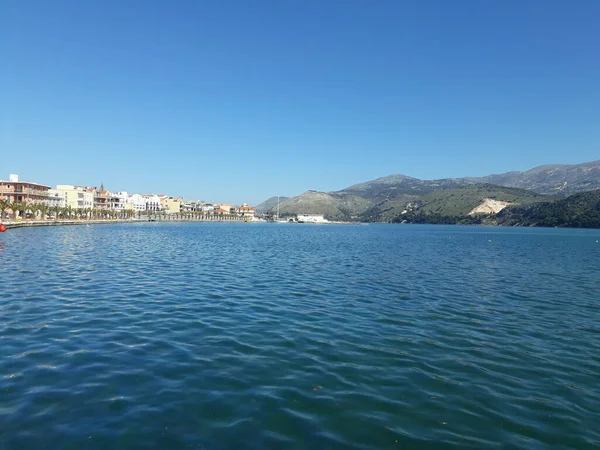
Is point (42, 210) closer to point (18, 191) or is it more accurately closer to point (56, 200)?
point (18, 191)

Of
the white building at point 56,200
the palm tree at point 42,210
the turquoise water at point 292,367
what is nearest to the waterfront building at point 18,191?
the palm tree at point 42,210

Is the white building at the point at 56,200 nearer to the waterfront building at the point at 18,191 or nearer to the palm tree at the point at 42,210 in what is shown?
the waterfront building at the point at 18,191

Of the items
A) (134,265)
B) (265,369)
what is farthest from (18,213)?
(265,369)

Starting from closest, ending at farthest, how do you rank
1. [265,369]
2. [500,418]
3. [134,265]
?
[500,418], [265,369], [134,265]

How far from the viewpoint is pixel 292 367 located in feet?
42.3

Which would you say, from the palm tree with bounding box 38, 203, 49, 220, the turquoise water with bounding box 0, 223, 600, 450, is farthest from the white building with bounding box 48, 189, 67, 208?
the turquoise water with bounding box 0, 223, 600, 450

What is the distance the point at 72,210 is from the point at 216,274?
171m

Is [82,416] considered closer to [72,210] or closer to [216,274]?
[216,274]

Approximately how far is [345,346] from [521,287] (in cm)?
2211

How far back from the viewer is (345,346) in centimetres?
1527

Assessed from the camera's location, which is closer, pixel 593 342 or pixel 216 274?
pixel 593 342

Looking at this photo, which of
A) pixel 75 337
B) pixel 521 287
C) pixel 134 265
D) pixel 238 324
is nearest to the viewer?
pixel 75 337

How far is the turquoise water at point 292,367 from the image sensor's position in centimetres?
888

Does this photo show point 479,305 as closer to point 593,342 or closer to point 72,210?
point 593,342
